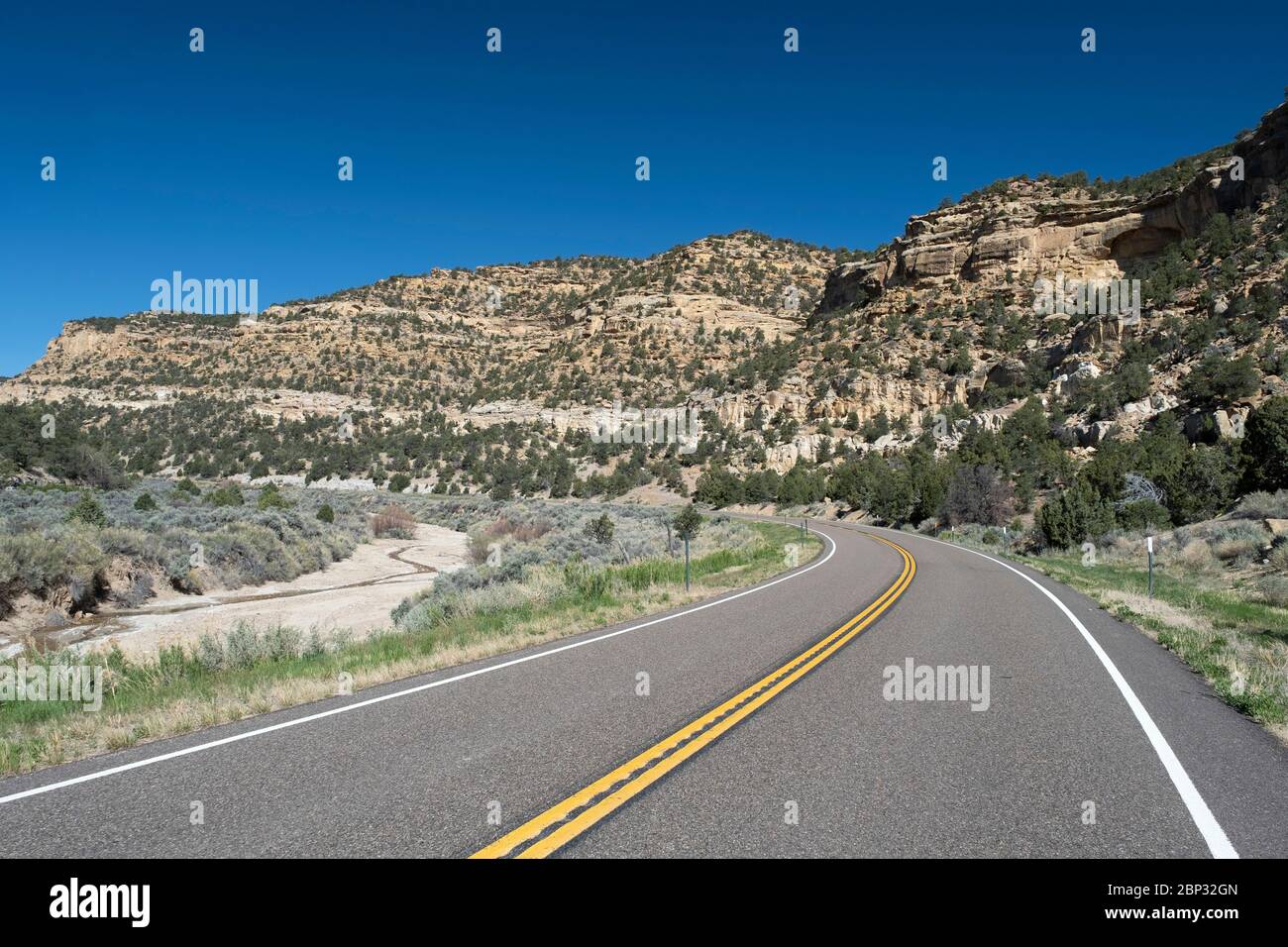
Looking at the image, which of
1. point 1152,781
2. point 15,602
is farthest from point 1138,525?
point 15,602

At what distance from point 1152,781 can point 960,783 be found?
49.2 inches

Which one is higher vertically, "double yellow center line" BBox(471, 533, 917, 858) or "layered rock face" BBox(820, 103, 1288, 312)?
"layered rock face" BBox(820, 103, 1288, 312)

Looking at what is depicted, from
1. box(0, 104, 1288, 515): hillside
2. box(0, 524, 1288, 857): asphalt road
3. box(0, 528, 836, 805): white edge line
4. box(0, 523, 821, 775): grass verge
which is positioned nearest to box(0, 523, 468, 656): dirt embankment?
box(0, 523, 821, 775): grass verge

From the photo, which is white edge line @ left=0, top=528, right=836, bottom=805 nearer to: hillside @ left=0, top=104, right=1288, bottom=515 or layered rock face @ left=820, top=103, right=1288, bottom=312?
hillside @ left=0, top=104, right=1288, bottom=515

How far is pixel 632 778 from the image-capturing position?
4504 mm

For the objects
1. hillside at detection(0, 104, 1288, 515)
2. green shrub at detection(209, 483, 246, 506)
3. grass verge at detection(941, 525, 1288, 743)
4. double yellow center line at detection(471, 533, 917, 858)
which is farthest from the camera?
hillside at detection(0, 104, 1288, 515)

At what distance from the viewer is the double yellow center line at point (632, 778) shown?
3637 millimetres

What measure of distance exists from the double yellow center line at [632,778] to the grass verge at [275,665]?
3672 mm

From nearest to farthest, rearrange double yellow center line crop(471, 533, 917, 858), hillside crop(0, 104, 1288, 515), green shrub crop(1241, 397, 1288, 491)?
1. double yellow center line crop(471, 533, 917, 858)
2. green shrub crop(1241, 397, 1288, 491)
3. hillside crop(0, 104, 1288, 515)

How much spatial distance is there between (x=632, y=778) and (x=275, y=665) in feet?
19.7

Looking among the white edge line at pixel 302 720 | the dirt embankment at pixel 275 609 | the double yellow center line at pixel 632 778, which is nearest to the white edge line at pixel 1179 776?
the double yellow center line at pixel 632 778

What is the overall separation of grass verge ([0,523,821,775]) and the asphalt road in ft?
1.60

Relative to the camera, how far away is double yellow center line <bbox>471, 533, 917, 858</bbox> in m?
3.64

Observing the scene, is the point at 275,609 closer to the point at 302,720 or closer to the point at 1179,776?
the point at 302,720
